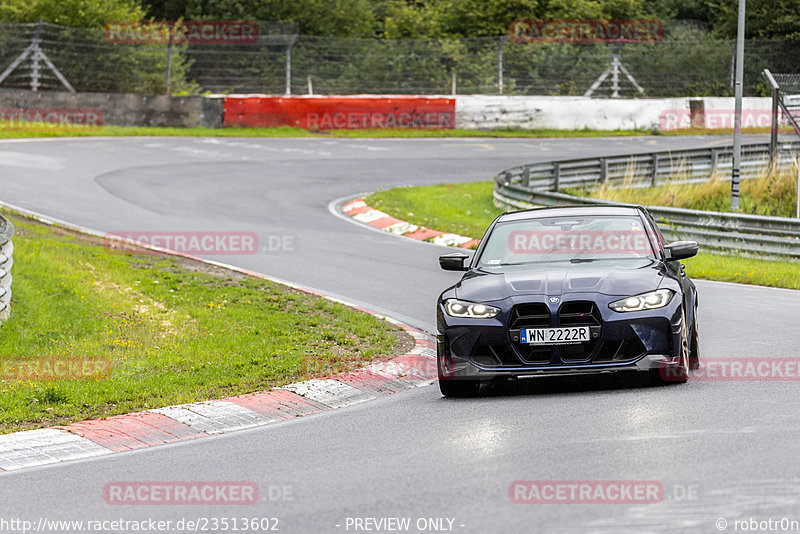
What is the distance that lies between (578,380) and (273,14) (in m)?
45.6

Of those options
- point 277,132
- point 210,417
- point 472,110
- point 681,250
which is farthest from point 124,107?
point 681,250

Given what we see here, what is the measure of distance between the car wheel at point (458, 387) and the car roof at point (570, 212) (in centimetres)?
190

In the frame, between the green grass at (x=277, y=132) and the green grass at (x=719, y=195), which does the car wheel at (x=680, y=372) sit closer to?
the green grass at (x=719, y=195)

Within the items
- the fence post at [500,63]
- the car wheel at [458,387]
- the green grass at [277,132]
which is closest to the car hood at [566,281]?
the car wheel at [458,387]

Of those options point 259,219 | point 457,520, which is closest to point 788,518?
point 457,520

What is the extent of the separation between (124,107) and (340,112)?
22.6ft

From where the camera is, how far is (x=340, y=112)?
38.0m

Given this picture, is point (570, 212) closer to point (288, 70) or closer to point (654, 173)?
point (654, 173)

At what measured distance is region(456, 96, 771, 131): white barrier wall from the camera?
39500mm

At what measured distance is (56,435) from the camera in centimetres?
817

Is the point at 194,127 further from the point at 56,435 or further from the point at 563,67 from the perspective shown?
the point at 56,435

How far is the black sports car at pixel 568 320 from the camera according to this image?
28.1 ft

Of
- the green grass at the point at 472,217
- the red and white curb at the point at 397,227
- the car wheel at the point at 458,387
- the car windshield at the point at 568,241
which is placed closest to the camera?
the car wheel at the point at 458,387

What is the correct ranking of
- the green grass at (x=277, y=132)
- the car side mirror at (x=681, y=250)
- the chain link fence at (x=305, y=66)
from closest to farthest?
the car side mirror at (x=681, y=250) < the green grass at (x=277, y=132) < the chain link fence at (x=305, y=66)
